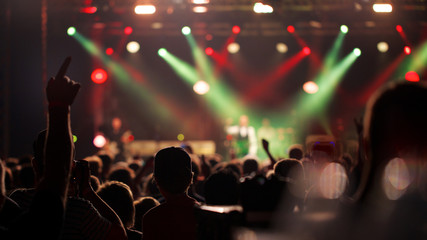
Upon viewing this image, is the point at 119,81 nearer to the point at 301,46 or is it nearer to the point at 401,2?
the point at 301,46

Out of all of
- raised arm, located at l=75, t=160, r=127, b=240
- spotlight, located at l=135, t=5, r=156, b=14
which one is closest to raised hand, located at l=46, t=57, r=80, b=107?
raised arm, located at l=75, t=160, r=127, b=240

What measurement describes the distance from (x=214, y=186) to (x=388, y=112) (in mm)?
1372

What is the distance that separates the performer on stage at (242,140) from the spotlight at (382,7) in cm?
711

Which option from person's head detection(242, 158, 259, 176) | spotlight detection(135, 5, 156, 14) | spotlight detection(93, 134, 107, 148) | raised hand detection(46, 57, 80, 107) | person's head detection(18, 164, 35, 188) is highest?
spotlight detection(135, 5, 156, 14)

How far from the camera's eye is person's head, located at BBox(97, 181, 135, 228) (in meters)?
2.75

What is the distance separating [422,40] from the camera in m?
14.2

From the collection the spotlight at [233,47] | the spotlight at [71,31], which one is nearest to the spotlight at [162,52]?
the spotlight at [233,47]

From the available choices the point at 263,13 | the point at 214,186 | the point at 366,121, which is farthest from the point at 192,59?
the point at 366,121

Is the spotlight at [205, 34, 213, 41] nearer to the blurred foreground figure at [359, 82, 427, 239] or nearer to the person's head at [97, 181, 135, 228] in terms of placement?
the person's head at [97, 181, 135, 228]

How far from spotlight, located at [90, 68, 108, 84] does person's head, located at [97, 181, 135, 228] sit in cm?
1266

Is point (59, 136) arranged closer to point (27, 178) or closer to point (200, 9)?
point (27, 178)

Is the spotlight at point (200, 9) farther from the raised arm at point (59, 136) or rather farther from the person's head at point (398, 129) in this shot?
the person's head at point (398, 129)

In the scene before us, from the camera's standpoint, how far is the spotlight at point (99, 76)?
14.9 m

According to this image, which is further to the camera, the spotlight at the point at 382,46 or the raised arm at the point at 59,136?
the spotlight at the point at 382,46
